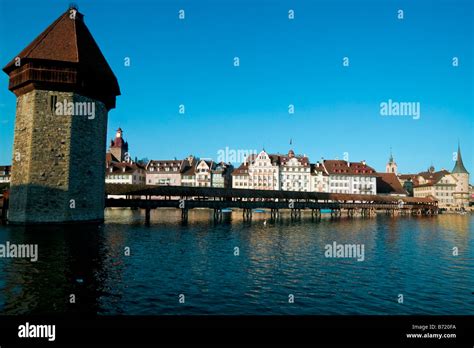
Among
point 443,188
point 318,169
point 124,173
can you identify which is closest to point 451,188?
point 443,188

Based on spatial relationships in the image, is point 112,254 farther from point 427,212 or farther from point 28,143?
point 427,212

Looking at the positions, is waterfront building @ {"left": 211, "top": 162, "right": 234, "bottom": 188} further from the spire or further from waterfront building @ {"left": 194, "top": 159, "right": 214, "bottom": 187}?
the spire

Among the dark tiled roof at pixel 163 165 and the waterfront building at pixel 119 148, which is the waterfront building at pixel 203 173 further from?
the waterfront building at pixel 119 148

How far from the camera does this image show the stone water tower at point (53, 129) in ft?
105

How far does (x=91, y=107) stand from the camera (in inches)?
1398

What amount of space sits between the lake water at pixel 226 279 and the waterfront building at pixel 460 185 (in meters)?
112

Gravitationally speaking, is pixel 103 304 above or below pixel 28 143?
below

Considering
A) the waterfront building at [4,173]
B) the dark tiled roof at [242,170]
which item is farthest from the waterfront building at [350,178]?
the waterfront building at [4,173]

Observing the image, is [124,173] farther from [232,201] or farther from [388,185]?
[388,185]

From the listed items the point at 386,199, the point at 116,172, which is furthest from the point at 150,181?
the point at 386,199

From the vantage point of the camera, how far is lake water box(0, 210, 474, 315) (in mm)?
11836

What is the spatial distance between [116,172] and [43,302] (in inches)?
3594

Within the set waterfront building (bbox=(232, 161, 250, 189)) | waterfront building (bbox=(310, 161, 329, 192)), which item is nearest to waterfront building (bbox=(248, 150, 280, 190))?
waterfront building (bbox=(232, 161, 250, 189))

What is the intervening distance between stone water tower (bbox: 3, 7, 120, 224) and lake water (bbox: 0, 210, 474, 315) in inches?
278
